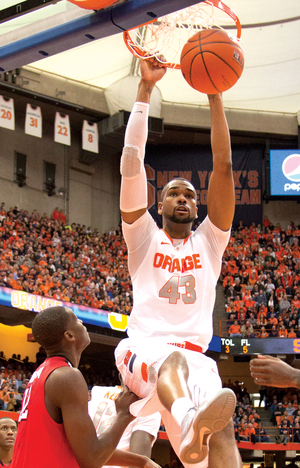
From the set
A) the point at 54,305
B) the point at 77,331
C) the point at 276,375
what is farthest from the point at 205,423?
the point at 54,305

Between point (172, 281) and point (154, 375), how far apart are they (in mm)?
722

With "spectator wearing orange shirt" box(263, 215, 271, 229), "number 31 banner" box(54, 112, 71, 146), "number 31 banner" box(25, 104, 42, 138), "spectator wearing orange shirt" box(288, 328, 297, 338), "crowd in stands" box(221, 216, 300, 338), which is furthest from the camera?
"spectator wearing orange shirt" box(263, 215, 271, 229)

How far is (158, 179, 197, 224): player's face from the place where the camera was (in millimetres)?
4484

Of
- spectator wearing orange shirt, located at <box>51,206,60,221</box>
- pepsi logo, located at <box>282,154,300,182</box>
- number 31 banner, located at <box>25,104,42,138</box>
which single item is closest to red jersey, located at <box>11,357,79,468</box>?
number 31 banner, located at <box>25,104,42,138</box>

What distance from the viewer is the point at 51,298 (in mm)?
17500

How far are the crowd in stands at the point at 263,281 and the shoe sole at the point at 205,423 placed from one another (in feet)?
59.6

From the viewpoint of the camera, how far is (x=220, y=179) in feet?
14.3

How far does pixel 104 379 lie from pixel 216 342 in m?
3.99

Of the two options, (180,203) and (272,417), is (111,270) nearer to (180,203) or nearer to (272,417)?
(272,417)

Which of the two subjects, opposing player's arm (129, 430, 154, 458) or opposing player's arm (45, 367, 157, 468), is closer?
opposing player's arm (45, 367, 157, 468)

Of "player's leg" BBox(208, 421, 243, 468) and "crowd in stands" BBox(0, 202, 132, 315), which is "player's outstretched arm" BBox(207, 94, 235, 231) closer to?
"player's leg" BBox(208, 421, 243, 468)

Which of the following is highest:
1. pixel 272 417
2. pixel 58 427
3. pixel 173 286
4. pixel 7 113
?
pixel 7 113

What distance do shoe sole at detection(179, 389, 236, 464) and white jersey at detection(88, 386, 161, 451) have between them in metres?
A: 1.61

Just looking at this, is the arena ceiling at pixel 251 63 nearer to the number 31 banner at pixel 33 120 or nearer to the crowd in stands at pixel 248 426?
the number 31 banner at pixel 33 120
